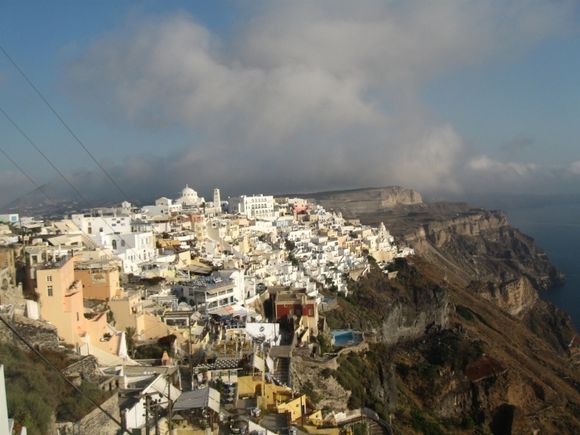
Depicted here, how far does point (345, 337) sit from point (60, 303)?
15585mm

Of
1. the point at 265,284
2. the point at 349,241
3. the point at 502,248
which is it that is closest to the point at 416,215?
the point at 502,248

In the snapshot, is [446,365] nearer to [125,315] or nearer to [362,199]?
[125,315]

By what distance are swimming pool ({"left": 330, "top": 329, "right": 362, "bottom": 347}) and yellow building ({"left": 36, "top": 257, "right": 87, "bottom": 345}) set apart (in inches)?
517

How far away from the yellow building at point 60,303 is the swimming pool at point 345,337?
13.1 metres

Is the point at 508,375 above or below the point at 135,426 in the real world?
below

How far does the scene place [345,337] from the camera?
95.6 ft

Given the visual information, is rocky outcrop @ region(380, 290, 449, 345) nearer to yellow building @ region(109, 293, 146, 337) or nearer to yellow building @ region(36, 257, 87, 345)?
yellow building @ region(109, 293, 146, 337)

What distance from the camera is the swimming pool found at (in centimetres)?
2784

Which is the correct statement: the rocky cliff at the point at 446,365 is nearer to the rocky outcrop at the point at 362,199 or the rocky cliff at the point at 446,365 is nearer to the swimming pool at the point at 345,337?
the swimming pool at the point at 345,337

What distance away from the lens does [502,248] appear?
135m

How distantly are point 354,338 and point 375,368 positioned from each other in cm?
227

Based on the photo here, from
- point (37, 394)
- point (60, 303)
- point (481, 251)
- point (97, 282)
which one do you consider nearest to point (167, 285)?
point (97, 282)

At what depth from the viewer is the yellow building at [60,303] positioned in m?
17.2

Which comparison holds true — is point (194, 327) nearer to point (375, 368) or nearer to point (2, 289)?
point (2, 289)
